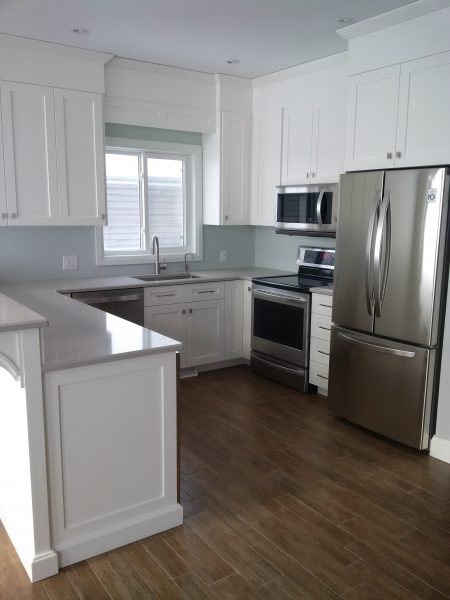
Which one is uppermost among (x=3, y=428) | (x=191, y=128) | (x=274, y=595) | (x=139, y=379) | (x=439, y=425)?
(x=191, y=128)

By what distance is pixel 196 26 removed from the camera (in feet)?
11.4

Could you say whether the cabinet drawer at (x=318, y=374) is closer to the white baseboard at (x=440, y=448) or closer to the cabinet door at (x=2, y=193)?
the white baseboard at (x=440, y=448)

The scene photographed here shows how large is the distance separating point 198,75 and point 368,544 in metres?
3.98

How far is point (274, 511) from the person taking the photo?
267 centimetres

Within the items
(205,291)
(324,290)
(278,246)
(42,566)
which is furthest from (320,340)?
(42,566)

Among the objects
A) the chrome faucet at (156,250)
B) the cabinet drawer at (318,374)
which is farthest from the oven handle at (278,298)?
the chrome faucet at (156,250)

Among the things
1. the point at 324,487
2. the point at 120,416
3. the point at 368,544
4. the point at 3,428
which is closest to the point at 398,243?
the point at 324,487

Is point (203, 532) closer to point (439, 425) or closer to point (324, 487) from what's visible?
point (324, 487)

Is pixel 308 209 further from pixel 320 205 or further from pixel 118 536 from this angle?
pixel 118 536

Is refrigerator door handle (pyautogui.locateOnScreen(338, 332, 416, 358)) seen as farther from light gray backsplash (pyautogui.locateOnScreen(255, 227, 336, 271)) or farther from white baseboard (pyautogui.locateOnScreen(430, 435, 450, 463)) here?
light gray backsplash (pyautogui.locateOnScreen(255, 227, 336, 271))

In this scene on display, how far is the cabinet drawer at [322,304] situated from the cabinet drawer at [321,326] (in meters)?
0.04

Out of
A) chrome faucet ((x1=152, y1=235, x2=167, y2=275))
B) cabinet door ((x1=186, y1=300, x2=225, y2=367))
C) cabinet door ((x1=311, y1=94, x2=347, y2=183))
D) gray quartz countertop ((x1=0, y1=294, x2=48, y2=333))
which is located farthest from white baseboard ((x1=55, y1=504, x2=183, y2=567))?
cabinet door ((x1=311, y1=94, x2=347, y2=183))

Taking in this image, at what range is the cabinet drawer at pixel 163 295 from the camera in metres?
4.38

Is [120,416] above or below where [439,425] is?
above
